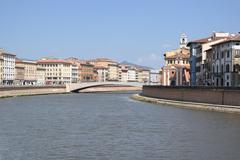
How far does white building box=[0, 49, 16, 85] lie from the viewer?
413 feet

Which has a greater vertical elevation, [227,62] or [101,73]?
[101,73]

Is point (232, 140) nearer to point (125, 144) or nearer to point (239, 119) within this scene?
point (125, 144)

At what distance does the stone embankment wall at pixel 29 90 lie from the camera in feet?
245

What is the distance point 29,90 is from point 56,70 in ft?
231

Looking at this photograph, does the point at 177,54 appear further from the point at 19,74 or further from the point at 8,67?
the point at 19,74

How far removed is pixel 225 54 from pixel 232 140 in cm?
3560

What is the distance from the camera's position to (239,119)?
113 ft

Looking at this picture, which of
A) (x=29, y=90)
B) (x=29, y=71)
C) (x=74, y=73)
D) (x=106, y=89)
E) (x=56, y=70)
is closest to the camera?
(x=29, y=90)

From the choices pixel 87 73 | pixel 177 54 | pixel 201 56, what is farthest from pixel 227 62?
pixel 87 73

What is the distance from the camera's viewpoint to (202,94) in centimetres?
4825

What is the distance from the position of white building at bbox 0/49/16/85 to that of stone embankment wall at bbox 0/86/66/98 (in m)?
27.0

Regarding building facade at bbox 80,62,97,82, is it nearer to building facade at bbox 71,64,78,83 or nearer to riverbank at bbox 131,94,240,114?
building facade at bbox 71,64,78,83

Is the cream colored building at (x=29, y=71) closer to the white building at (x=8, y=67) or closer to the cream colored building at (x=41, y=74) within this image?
the cream colored building at (x=41, y=74)

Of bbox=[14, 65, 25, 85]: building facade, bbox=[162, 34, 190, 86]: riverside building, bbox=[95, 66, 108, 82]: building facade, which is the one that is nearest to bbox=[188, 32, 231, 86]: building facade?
bbox=[162, 34, 190, 86]: riverside building
